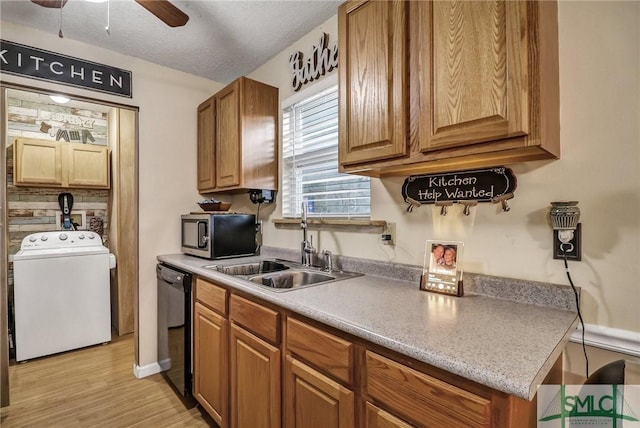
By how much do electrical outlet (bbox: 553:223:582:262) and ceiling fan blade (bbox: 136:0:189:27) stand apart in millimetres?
1888

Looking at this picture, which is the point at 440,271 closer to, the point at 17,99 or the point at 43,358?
the point at 43,358

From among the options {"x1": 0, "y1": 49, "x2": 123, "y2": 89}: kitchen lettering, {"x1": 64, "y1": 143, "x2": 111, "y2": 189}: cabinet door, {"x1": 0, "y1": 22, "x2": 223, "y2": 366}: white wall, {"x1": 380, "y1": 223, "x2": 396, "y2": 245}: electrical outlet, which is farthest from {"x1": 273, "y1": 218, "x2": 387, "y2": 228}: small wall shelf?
{"x1": 64, "y1": 143, "x2": 111, "y2": 189}: cabinet door

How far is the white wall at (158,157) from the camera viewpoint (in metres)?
2.53

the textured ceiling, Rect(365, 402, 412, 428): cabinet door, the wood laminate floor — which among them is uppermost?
the textured ceiling

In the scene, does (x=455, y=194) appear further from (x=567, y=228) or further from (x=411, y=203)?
(x=567, y=228)

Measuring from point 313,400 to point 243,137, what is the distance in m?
1.76

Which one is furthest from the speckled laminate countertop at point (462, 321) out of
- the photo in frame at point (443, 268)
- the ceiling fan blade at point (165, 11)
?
the ceiling fan blade at point (165, 11)

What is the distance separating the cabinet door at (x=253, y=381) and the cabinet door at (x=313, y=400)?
8 centimetres

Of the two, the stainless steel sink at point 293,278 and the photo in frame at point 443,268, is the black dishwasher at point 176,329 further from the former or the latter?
the photo in frame at point 443,268

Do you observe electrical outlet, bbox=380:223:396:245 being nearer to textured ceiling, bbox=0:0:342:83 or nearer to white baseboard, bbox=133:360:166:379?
textured ceiling, bbox=0:0:342:83

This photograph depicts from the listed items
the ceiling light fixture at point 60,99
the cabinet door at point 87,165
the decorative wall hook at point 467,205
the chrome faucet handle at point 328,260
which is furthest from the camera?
the cabinet door at point 87,165

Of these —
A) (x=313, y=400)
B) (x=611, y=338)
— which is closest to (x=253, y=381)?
(x=313, y=400)

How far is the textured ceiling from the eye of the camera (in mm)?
1875

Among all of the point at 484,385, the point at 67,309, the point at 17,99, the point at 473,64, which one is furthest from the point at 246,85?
the point at 17,99
